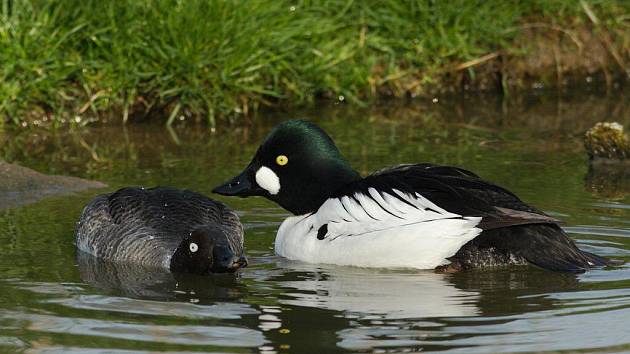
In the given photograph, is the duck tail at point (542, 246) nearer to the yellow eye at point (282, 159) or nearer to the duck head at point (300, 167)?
the duck head at point (300, 167)

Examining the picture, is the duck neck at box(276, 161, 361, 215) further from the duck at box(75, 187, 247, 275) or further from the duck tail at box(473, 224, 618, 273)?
the duck tail at box(473, 224, 618, 273)

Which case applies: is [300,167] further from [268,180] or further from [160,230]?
[160,230]

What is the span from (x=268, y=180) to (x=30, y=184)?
2.12 metres

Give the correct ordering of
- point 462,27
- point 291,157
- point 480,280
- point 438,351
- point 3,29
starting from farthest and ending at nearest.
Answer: point 462,27
point 3,29
point 291,157
point 480,280
point 438,351

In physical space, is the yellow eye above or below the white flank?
above

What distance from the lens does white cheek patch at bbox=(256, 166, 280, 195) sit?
26.1 ft

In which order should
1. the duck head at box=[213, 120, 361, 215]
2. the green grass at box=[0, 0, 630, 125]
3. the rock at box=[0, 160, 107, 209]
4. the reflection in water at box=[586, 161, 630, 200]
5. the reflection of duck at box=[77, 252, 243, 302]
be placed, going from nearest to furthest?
1. the reflection of duck at box=[77, 252, 243, 302]
2. the duck head at box=[213, 120, 361, 215]
3. the rock at box=[0, 160, 107, 209]
4. the reflection in water at box=[586, 161, 630, 200]
5. the green grass at box=[0, 0, 630, 125]

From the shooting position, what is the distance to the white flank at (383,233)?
7164mm

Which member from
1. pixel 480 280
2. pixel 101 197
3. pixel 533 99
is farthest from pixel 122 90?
Result: pixel 480 280

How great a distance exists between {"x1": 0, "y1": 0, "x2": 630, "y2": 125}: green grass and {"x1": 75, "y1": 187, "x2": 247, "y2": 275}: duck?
304 centimetres

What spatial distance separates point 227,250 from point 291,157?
3.08ft

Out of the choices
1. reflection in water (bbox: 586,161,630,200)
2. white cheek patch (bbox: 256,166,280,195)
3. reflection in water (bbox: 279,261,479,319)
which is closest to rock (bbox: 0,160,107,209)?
white cheek patch (bbox: 256,166,280,195)

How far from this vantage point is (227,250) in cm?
716

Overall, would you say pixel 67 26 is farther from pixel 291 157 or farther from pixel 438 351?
pixel 438 351
